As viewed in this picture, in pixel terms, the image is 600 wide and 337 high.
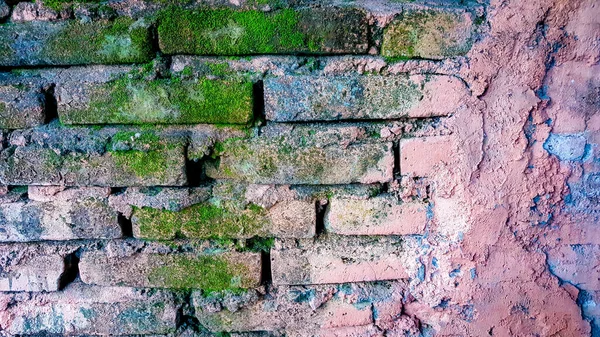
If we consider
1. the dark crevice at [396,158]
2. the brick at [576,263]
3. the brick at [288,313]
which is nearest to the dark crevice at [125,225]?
the brick at [288,313]

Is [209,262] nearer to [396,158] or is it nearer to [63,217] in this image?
[63,217]

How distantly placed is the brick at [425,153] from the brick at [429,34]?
19 cm

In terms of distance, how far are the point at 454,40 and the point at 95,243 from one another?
969 millimetres

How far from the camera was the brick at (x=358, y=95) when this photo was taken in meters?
0.98

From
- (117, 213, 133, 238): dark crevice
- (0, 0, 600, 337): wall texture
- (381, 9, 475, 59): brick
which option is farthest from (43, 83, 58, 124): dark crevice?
(381, 9, 475, 59): brick

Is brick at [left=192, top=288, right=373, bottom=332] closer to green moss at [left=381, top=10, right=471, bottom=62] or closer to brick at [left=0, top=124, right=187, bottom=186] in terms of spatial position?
brick at [left=0, top=124, right=187, bottom=186]

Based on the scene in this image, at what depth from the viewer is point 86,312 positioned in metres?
1.11

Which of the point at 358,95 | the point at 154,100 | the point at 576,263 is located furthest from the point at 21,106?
the point at 576,263

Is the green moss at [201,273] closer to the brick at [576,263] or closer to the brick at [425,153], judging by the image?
the brick at [425,153]

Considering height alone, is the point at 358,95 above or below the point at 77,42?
below

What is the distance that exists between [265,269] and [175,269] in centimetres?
22

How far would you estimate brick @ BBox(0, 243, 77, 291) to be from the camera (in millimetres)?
1089

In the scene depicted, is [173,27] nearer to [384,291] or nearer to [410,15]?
[410,15]

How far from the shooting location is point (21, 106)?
1014 millimetres
